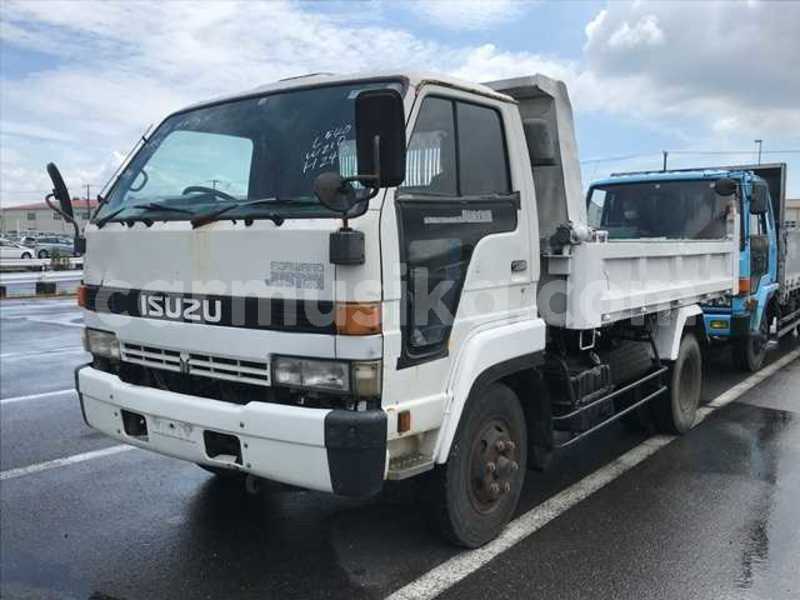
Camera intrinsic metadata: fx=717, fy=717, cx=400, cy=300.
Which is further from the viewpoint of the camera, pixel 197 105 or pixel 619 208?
pixel 619 208

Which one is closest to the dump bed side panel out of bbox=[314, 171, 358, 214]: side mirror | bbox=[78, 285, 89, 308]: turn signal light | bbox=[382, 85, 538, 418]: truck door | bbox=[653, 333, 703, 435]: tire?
bbox=[382, 85, 538, 418]: truck door

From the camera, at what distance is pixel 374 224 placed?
2.98 m

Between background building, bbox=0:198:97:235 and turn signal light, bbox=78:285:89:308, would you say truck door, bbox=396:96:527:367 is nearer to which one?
turn signal light, bbox=78:285:89:308

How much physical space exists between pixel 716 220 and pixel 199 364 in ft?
20.9

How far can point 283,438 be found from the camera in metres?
3.04

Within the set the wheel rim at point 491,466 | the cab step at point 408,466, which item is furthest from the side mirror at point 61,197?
the wheel rim at point 491,466

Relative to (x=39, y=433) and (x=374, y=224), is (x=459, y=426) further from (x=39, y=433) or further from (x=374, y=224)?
(x=39, y=433)

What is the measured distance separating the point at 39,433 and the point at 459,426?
4.23 metres

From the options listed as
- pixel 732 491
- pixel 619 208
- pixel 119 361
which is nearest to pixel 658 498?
pixel 732 491

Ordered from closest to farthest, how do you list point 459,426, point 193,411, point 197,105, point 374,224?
point 374,224 < point 193,411 < point 459,426 < point 197,105

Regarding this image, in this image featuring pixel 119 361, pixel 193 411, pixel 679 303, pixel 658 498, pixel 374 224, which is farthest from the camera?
pixel 679 303

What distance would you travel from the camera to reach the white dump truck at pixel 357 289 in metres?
2.98

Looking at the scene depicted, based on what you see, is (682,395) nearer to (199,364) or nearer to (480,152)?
(480,152)

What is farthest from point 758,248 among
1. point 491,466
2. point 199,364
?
point 199,364
